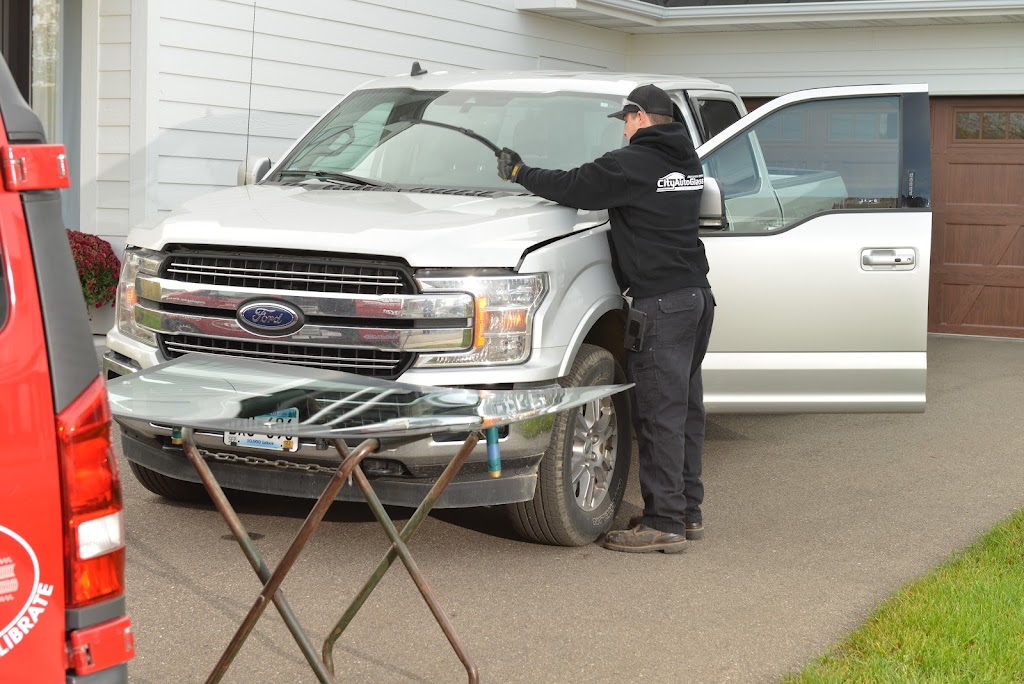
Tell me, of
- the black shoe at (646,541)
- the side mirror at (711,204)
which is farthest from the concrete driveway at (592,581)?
the side mirror at (711,204)

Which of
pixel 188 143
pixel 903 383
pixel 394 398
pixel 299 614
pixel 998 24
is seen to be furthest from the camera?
pixel 998 24

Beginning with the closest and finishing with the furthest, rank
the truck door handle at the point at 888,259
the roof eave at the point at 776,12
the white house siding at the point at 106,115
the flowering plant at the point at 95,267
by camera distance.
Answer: the truck door handle at the point at 888,259, the flowering plant at the point at 95,267, the white house siding at the point at 106,115, the roof eave at the point at 776,12

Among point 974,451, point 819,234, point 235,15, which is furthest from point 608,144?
point 235,15

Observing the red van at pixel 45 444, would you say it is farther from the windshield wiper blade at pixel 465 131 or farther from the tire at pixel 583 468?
the windshield wiper blade at pixel 465 131

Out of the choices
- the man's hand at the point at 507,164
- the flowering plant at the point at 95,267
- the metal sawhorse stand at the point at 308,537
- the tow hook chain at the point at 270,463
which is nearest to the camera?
the metal sawhorse stand at the point at 308,537

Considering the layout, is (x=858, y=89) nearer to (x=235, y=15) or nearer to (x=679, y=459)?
(x=679, y=459)

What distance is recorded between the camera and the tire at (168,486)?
6227 millimetres

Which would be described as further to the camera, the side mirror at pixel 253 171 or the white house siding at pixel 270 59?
the white house siding at pixel 270 59

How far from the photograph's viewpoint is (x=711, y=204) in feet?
19.6

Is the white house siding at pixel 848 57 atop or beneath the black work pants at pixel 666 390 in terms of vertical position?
atop

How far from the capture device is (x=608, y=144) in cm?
647

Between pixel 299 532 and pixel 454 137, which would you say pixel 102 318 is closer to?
pixel 454 137

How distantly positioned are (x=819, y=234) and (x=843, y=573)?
66.0 inches

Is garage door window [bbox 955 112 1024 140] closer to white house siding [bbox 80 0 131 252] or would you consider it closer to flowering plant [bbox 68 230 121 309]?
white house siding [bbox 80 0 131 252]
